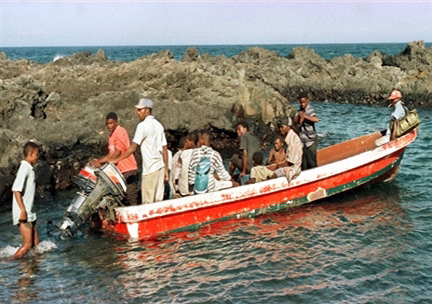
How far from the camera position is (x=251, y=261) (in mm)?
9070

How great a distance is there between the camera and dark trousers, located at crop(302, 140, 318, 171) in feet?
39.2

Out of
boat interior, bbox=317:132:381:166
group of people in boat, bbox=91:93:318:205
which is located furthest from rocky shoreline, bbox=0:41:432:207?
boat interior, bbox=317:132:381:166

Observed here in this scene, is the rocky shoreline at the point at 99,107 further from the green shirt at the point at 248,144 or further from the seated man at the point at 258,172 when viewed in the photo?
the seated man at the point at 258,172

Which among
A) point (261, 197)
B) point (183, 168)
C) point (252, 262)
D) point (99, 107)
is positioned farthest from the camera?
point (99, 107)

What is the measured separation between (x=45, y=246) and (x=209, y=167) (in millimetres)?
3183

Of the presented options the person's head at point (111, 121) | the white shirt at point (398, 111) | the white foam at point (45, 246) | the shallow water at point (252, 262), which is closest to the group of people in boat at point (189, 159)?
the person's head at point (111, 121)

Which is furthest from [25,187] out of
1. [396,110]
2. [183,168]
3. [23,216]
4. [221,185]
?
[396,110]

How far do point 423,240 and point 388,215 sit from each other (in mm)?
1444

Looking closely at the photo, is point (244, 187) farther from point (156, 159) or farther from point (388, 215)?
point (388, 215)

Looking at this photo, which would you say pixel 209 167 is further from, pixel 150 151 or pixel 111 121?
pixel 111 121

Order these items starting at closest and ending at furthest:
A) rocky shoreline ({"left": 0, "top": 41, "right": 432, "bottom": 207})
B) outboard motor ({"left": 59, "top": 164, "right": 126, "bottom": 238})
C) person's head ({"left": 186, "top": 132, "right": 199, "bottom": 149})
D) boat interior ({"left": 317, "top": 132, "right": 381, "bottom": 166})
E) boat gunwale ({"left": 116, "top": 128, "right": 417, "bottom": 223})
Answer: outboard motor ({"left": 59, "top": 164, "right": 126, "bottom": 238})
boat gunwale ({"left": 116, "top": 128, "right": 417, "bottom": 223})
person's head ({"left": 186, "top": 132, "right": 199, "bottom": 149})
rocky shoreline ({"left": 0, "top": 41, "right": 432, "bottom": 207})
boat interior ({"left": 317, "top": 132, "right": 381, "bottom": 166})

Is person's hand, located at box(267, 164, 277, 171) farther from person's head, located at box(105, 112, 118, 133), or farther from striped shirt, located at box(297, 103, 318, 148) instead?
person's head, located at box(105, 112, 118, 133)

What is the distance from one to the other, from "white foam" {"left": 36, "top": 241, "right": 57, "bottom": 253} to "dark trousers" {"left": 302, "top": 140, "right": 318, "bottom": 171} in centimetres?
552

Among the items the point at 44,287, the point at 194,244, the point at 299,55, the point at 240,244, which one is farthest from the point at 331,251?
the point at 299,55
